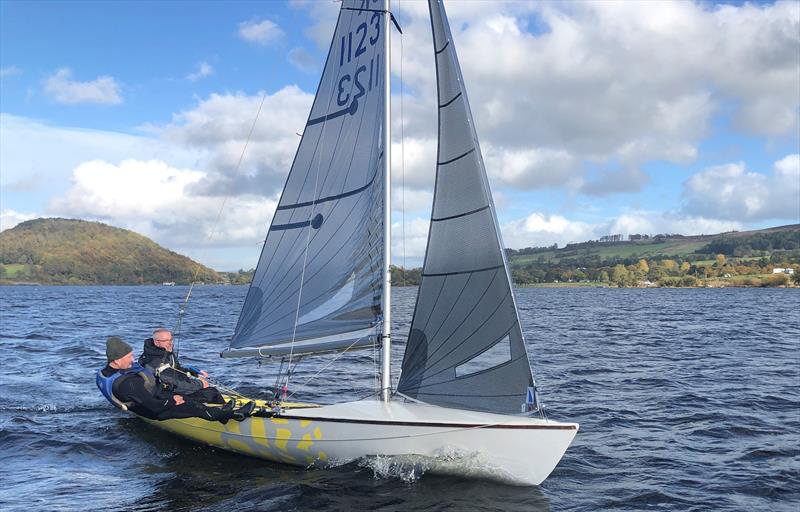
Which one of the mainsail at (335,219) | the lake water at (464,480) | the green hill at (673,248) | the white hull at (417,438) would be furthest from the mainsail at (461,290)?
the green hill at (673,248)

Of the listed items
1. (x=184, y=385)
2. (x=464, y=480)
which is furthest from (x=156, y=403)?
(x=464, y=480)

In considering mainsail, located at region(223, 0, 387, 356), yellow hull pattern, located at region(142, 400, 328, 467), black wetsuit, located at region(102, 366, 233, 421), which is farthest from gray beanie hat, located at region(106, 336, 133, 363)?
mainsail, located at region(223, 0, 387, 356)

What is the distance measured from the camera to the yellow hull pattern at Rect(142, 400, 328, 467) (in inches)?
348

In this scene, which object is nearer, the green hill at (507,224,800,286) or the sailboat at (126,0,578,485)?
the sailboat at (126,0,578,485)

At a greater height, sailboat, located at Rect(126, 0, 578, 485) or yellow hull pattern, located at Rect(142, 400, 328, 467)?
sailboat, located at Rect(126, 0, 578, 485)

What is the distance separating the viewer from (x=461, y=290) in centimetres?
870

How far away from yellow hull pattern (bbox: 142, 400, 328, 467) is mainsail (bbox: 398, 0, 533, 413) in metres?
1.64

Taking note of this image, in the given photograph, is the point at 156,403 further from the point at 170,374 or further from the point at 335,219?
the point at 335,219

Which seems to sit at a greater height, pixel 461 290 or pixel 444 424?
pixel 461 290

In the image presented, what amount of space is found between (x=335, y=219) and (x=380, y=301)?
4.90ft

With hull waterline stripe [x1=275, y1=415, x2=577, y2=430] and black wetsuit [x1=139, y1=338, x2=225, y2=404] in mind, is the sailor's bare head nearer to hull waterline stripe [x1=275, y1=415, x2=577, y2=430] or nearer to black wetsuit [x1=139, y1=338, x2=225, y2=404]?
black wetsuit [x1=139, y1=338, x2=225, y2=404]

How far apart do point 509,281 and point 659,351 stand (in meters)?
16.5

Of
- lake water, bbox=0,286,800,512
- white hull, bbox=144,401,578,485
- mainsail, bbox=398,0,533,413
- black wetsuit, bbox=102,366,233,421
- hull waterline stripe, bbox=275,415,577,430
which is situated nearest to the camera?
hull waterline stripe, bbox=275,415,577,430

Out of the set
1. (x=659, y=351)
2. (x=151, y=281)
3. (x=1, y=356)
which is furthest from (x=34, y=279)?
(x=659, y=351)
